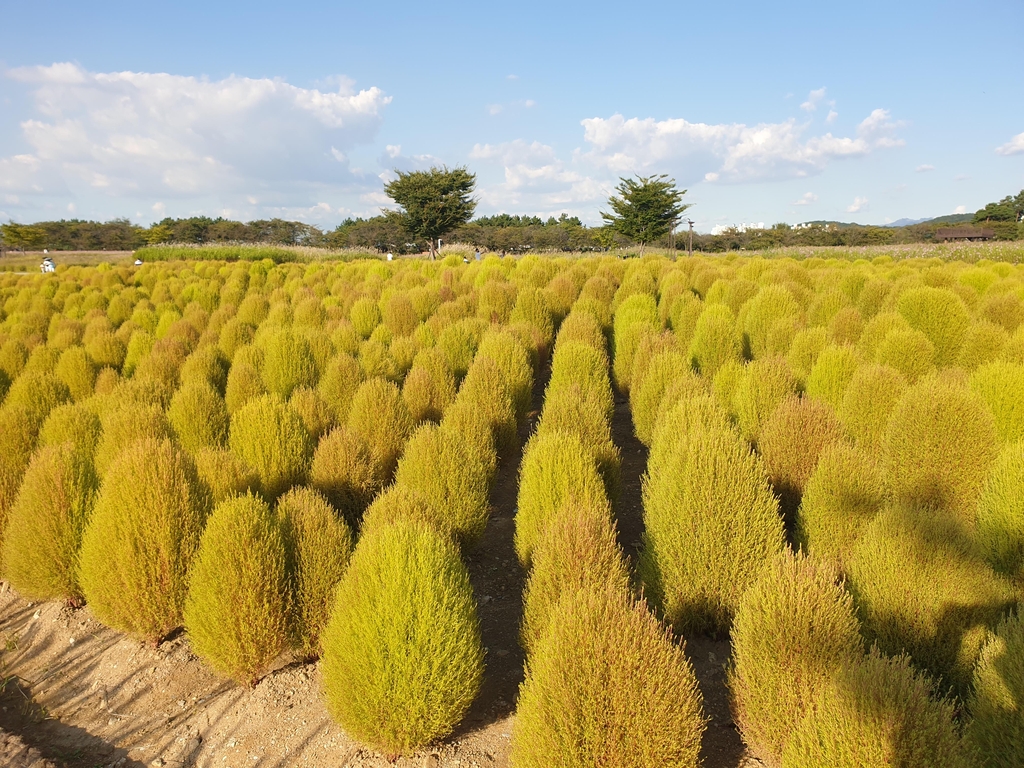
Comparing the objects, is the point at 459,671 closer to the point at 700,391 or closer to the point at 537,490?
the point at 537,490

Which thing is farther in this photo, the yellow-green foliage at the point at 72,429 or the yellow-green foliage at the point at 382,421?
the yellow-green foliage at the point at 382,421

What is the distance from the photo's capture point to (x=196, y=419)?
626 centimetres

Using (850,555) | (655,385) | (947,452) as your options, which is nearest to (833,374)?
(655,385)

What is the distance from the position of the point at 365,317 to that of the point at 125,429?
6093mm

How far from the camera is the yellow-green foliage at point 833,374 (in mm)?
6484

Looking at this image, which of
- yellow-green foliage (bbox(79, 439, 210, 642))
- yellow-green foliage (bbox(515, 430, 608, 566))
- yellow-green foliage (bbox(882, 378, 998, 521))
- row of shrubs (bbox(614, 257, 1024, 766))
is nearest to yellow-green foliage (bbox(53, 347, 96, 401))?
yellow-green foliage (bbox(79, 439, 210, 642))

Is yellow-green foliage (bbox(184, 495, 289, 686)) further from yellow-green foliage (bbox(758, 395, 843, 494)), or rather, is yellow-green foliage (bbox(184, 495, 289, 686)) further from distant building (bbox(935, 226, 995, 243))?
distant building (bbox(935, 226, 995, 243))

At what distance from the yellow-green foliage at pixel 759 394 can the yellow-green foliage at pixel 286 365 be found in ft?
16.9

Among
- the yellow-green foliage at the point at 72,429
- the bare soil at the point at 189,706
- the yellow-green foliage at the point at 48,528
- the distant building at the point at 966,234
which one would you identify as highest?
the distant building at the point at 966,234

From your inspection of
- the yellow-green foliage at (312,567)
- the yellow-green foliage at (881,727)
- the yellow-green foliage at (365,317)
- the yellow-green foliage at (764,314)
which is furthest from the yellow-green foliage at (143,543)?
the yellow-green foliage at (764,314)

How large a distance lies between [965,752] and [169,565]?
4.12 metres

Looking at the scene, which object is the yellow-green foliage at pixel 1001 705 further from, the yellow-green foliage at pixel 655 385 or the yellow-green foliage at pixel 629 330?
the yellow-green foliage at pixel 629 330

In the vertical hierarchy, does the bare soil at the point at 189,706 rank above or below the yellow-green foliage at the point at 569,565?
below

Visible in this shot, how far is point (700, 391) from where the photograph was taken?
230 inches
